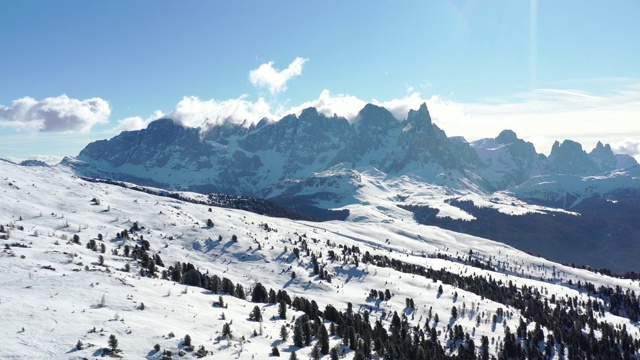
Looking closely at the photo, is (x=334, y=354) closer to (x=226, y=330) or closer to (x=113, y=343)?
(x=226, y=330)

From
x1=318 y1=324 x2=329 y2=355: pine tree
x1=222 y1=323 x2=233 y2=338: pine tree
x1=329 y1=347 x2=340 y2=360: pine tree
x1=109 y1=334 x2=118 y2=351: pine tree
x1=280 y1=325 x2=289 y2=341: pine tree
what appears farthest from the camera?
x1=318 y1=324 x2=329 y2=355: pine tree

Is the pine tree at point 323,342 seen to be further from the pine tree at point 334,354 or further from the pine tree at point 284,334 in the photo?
the pine tree at point 284,334

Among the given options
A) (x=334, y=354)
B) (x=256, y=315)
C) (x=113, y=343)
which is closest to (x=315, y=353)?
(x=334, y=354)

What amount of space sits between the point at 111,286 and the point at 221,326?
87.1 feet

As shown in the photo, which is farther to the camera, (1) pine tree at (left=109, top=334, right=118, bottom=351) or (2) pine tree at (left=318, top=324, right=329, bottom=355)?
(2) pine tree at (left=318, top=324, right=329, bottom=355)

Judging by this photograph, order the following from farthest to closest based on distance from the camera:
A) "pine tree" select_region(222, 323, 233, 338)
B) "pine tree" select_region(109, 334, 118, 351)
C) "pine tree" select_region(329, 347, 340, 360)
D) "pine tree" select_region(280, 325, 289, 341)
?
"pine tree" select_region(280, 325, 289, 341) < "pine tree" select_region(329, 347, 340, 360) < "pine tree" select_region(222, 323, 233, 338) < "pine tree" select_region(109, 334, 118, 351)

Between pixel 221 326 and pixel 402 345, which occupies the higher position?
pixel 221 326

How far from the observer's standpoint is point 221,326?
80.0 metres

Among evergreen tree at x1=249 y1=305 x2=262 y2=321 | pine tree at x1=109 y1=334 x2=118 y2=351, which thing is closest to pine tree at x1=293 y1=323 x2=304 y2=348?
evergreen tree at x1=249 y1=305 x2=262 y2=321

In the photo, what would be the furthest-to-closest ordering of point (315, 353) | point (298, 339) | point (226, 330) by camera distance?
point (298, 339) < point (315, 353) < point (226, 330)

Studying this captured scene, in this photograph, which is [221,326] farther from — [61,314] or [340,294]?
[340,294]

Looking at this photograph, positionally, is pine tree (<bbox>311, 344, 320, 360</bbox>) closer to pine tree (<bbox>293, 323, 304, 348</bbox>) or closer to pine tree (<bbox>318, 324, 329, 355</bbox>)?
pine tree (<bbox>293, 323, 304, 348</bbox>)

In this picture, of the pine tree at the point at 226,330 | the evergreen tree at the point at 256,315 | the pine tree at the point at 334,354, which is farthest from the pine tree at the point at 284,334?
the pine tree at the point at 226,330

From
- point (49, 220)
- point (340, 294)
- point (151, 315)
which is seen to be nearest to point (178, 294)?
point (151, 315)
